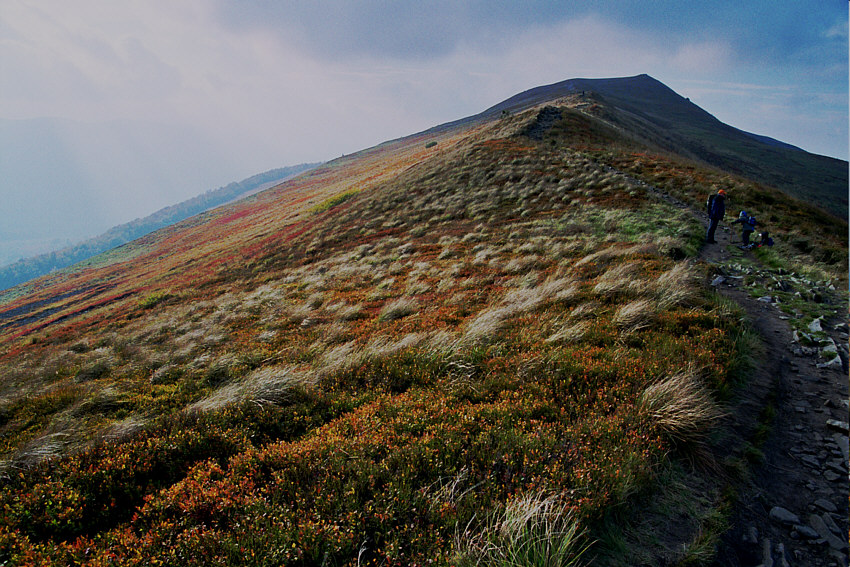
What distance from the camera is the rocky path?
10.9 ft

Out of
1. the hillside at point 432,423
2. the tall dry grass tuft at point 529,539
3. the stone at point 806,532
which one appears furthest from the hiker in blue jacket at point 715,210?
the tall dry grass tuft at point 529,539

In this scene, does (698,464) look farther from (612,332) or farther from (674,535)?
(612,332)

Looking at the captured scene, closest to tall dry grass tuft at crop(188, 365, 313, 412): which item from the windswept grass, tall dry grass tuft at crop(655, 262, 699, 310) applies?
the windswept grass

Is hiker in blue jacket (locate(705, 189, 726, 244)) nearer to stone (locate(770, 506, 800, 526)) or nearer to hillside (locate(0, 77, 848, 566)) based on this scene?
hillside (locate(0, 77, 848, 566))

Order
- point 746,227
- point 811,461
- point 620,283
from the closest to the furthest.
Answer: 1. point 811,461
2. point 620,283
3. point 746,227

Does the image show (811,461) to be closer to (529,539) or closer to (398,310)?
(529,539)

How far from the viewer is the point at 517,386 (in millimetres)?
5547

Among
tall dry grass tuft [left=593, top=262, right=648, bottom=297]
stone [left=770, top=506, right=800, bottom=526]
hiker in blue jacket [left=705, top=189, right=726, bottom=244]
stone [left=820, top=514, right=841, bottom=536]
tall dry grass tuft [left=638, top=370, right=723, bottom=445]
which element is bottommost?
stone [left=820, top=514, right=841, bottom=536]

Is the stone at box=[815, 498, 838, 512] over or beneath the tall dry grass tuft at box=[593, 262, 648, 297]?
beneath

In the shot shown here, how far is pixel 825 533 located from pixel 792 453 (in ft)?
3.84

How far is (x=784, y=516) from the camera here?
3559mm

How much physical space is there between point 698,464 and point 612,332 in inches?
119

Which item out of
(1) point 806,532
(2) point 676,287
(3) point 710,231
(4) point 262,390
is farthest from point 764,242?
(4) point 262,390

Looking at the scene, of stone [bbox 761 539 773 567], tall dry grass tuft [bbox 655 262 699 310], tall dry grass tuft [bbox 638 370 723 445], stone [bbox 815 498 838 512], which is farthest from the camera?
tall dry grass tuft [bbox 655 262 699 310]
